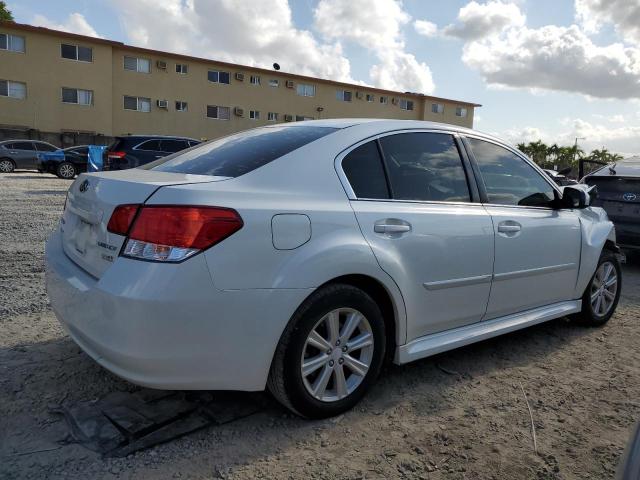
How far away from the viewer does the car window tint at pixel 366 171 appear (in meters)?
2.85

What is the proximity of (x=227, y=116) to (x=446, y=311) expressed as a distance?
3463 cm

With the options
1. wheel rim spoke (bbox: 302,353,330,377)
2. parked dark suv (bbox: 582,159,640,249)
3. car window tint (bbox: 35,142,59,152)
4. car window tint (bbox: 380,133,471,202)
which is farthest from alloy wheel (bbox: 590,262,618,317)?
car window tint (bbox: 35,142,59,152)

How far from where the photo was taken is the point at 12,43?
94.9ft

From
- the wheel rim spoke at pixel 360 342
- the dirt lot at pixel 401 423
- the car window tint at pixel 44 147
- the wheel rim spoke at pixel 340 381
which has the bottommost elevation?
the dirt lot at pixel 401 423

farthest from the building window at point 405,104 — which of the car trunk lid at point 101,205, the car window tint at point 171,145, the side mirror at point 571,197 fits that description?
the car trunk lid at point 101,205

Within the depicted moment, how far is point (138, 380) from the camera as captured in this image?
2301mm

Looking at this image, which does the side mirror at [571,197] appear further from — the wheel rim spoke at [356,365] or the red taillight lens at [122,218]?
the red taillight lens at [122,218]

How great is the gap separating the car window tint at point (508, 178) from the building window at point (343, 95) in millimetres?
37424

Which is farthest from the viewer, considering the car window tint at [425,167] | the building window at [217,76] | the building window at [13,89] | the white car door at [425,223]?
the building window at [217,76]

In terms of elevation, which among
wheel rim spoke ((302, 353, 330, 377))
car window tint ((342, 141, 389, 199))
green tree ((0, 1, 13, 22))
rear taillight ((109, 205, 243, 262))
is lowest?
wheel rim spoke ((302, 353, 330, 377))

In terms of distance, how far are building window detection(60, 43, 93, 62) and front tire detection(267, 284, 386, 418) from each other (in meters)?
33.0

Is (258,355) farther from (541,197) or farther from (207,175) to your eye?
(541,197)

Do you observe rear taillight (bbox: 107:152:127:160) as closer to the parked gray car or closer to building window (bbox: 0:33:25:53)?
the parked gray car

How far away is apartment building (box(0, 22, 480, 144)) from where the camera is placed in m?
29.2
